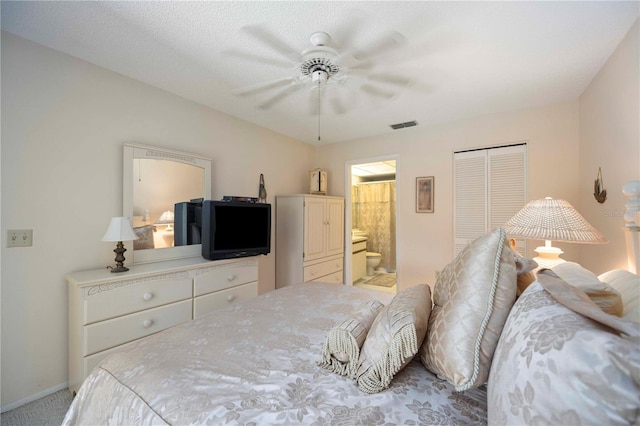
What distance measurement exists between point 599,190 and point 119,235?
378 cm

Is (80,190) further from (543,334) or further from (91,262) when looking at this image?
(543,334)

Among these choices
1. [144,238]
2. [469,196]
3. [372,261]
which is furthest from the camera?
[372,261]

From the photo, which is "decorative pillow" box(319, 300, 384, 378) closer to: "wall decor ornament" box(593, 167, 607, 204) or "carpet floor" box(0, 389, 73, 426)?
"carpet floor" box(0, 389, 73, 426)

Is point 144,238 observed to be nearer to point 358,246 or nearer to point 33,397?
point 33,397

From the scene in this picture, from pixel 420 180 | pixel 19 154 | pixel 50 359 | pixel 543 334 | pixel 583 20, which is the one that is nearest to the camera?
pixel 543 334

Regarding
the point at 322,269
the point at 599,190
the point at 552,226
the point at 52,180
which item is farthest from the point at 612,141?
the point at 52,180

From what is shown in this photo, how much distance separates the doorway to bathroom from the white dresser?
135 inches

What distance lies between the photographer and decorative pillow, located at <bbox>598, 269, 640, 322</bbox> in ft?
2.18

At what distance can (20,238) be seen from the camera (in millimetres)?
1732

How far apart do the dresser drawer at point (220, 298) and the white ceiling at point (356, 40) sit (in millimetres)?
1976

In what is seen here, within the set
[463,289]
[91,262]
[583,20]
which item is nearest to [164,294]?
[91,262]

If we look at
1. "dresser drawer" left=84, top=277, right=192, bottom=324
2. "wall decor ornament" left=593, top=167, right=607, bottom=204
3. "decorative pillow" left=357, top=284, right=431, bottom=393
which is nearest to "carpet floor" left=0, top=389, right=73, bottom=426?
"dresser drawer" left=84, top=277, right=192, bottom=324

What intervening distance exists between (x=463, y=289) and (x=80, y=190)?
2.67 metres

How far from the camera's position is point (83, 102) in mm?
2006
